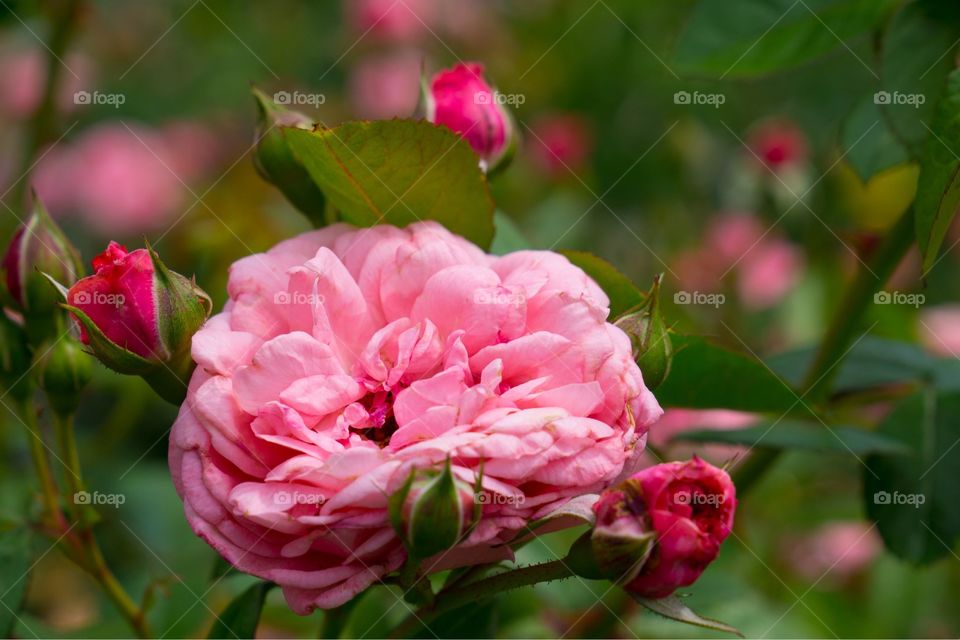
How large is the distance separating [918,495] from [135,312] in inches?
29.5

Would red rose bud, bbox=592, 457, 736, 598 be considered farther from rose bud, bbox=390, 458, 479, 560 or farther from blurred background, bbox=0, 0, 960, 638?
blurred background, bbox=0, 0, 960, 638

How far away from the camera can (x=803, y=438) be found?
38.8 inches

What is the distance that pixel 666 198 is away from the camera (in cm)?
192

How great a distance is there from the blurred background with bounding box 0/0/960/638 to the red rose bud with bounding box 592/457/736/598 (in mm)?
249

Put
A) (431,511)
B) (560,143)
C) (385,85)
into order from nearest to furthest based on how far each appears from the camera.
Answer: (431,511), (560,143), (385,85)

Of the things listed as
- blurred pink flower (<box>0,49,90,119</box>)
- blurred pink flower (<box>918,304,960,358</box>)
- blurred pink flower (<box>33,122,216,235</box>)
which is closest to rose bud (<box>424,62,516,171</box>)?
blurred pink flower (<box>918,304,960,358</box>)

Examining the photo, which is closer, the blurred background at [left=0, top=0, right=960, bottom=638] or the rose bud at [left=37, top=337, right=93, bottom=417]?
the rose bud at [left=37, top=337, right=93, bottom=417]

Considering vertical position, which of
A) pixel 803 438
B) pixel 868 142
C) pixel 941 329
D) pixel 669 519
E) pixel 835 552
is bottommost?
pixel 835 552

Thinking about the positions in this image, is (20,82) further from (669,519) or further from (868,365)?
(669,519)

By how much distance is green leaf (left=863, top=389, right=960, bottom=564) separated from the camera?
1.04 m

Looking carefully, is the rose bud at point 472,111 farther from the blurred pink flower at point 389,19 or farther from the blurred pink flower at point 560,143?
the blurred pink flower at point 389,19

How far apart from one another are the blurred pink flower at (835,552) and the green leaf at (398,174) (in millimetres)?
1014

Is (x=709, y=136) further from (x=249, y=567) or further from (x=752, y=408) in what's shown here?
(x=249, y=567)

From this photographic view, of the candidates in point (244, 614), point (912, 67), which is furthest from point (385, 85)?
point (244, 614)
